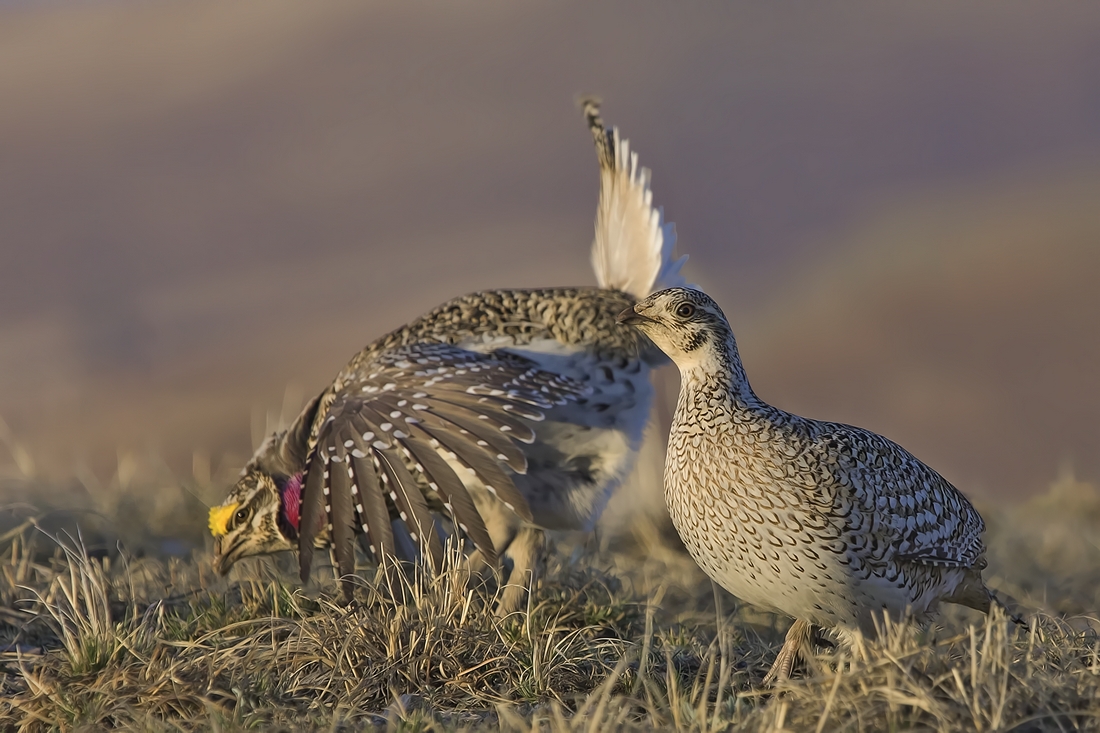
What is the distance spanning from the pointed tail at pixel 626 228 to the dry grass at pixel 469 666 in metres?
1.68

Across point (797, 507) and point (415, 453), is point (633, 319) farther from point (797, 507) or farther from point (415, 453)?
point (415, 453)

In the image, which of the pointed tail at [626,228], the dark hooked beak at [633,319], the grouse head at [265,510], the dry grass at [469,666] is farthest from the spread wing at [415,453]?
the pointed tail at [626,228]

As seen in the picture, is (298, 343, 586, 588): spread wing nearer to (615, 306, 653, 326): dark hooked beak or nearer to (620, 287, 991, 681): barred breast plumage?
(615, 306, 653, 326): dark hooked beak

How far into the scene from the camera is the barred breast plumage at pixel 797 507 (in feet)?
10.7

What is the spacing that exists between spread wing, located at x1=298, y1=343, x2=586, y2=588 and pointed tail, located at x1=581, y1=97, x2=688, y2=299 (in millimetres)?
1236

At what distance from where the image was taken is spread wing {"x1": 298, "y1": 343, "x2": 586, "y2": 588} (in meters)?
4.27

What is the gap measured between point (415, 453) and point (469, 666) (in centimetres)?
118

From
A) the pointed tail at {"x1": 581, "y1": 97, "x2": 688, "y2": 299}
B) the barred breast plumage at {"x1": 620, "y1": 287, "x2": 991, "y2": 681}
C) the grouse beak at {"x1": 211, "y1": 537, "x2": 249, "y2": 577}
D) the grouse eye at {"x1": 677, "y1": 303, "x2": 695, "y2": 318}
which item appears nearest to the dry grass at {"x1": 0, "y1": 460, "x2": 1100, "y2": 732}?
the barred breast plumage at {"x1": 620, "y1": 287, "x2": 991, "y2": 681}

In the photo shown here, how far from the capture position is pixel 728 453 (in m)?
3.38

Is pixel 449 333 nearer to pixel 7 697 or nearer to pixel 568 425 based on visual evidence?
pixel 568 425

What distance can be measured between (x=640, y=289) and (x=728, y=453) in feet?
8.22

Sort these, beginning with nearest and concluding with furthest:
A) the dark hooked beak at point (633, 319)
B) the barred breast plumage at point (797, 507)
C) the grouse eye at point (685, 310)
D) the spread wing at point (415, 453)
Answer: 1. the barred breast plumage at point (797, 507)
2. the grouse eye at point (685, 310)
3. the dark hooked beak at point (633, 319)
4. the spread wing at point (415, 453)


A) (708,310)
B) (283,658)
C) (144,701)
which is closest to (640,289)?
(708,310)

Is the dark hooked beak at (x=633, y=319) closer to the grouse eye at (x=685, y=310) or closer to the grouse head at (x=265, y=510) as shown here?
the grouse eye at (x=685, y=310)
